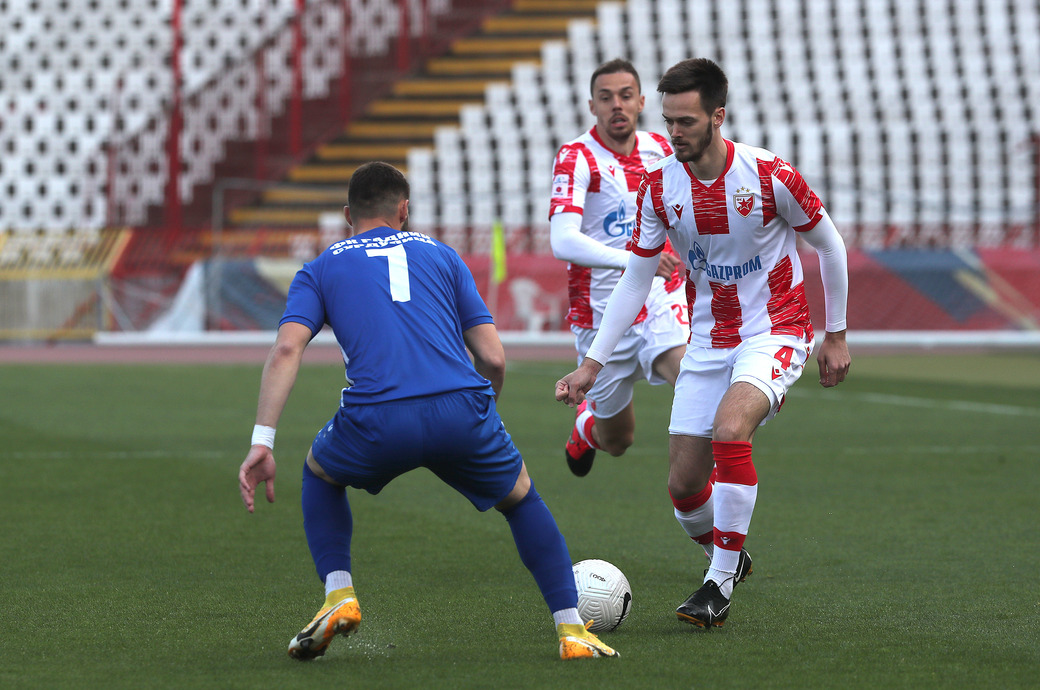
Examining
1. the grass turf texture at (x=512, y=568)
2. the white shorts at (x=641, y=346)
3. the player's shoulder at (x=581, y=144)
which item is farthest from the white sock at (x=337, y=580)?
the player's shoulder at (x=581, y=144)

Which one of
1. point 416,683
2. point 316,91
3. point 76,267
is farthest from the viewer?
point 316,91

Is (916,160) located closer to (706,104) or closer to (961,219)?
(961,219)

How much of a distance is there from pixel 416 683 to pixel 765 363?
5.79 ft

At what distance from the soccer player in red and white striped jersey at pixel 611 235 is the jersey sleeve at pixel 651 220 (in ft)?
4.06

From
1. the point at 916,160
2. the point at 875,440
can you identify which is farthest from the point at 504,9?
the point at 875,440

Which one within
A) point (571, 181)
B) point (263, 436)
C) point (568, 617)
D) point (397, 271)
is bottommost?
point (568, 617)

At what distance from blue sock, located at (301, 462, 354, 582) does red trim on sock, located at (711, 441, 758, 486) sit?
1.35 m

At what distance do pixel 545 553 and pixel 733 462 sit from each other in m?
0.90

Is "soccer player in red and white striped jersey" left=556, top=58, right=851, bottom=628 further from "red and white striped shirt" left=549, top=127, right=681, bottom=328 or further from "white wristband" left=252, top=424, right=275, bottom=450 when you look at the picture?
"red and white striped shirt" left=549, top=127, right=681, bottom=328

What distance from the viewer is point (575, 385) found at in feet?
15.4

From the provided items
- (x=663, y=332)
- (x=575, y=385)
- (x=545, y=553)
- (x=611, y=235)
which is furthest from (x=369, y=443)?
(x=611, y=235)

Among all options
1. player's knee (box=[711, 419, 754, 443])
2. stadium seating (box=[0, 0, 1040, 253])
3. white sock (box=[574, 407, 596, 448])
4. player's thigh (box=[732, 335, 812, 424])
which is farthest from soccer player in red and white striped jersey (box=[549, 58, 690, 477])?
stadium seating (box=[0, 0, 1040, 253])

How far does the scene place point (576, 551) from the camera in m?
6.05

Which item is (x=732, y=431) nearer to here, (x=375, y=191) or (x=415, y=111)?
(x=375, y=191)
